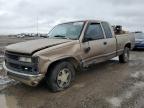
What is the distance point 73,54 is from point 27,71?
1394 mm

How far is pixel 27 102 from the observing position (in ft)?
16.4

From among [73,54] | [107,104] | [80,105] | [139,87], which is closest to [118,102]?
[107,104]

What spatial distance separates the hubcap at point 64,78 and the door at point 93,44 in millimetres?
760

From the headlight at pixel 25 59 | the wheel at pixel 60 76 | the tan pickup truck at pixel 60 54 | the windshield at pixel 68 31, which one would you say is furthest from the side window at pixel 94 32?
the headlight at pixel 25 59

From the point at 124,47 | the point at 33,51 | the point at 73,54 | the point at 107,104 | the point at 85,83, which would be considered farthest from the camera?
the point at 124,47

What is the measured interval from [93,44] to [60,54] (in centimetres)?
147

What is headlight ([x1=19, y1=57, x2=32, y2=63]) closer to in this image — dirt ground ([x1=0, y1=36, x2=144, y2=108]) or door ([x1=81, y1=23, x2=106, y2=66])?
dirt ground ([x1=0, y1=36, x2=144, y2=108])

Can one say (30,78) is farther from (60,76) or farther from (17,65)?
(60,76)

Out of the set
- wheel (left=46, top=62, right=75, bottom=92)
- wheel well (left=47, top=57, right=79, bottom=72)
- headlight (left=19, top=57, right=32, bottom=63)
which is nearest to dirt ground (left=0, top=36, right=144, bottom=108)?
wheel (left=46, top=62, right=75, bottom=92)

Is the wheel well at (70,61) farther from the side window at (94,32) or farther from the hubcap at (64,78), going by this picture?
the side window at (94,32)

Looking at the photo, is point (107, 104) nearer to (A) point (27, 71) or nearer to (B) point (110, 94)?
(B) point (110, 94)

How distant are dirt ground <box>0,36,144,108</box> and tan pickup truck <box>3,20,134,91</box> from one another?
1.36 ft

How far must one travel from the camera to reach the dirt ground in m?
4.78

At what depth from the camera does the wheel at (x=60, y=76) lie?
17.7ft
